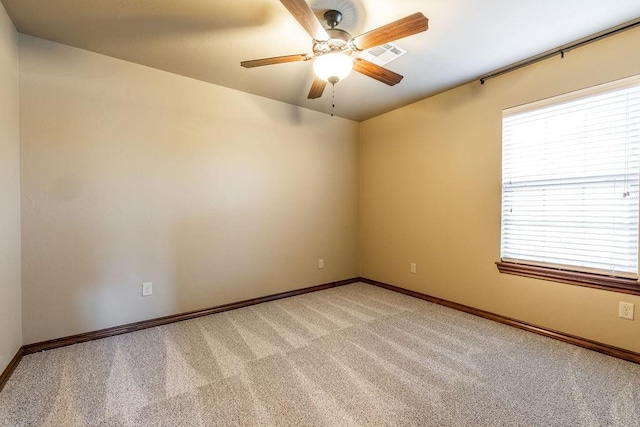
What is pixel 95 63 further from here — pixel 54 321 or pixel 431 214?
pixel 431 214

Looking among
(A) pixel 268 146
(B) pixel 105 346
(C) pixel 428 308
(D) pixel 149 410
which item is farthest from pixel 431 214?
(B) pixel 105 346

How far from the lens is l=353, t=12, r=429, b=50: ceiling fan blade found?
1434mm

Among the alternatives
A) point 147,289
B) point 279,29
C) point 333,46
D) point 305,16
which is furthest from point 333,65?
point 147,289

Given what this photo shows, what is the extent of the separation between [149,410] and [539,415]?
6.81ft

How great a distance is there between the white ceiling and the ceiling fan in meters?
0.22

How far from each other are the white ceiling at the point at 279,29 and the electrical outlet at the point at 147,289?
2.00 m

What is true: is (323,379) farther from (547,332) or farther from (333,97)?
(333,97)

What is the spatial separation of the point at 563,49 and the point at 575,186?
1.10 meters

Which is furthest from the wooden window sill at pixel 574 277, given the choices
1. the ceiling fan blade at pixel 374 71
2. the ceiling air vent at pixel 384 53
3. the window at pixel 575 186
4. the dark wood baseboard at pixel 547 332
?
the ceiling air vent at pixel 384 53

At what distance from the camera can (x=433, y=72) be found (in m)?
2.65

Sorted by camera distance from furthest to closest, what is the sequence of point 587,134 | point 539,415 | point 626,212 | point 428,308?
point 428,308, point 587,134, point 626,212, point 539,415

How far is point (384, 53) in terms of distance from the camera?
2.29 m

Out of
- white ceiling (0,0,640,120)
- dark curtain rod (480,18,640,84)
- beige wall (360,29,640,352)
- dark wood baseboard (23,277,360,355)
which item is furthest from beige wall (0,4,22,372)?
dark curtain rod (480,18,640,84)

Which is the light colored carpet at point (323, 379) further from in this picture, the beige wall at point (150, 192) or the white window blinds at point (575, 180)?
the white window blinds at point (575, 180)
